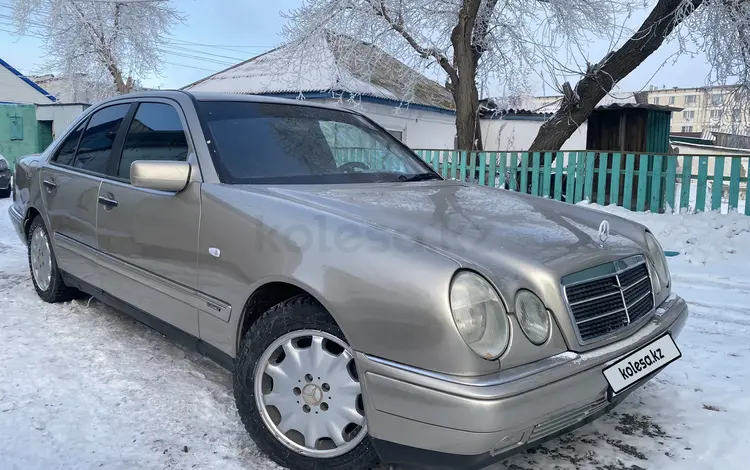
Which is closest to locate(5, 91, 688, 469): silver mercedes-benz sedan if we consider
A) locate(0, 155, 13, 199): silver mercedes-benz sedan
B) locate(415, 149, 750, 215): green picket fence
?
locate(415, 149, 750, 215): green picket fence

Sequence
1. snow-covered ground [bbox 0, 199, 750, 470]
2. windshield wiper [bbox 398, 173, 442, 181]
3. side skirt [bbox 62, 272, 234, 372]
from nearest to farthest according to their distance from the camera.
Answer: snow-covered ground [bbox 0, 199, 750, 470], side skirt [bbox 62, 272, 234, 372], windshield wiper [bbox 398, 173, 442, 181]

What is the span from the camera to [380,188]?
2.96 m

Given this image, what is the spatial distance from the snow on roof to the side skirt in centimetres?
959

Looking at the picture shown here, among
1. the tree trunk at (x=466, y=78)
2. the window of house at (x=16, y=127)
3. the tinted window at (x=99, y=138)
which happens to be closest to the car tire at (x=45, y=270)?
the tinted window at (x=99, y=138)

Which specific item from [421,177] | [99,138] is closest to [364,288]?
[421,177]

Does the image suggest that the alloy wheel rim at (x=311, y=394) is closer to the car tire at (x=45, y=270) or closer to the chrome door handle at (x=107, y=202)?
the chrome door handle at (x=107, y=202)

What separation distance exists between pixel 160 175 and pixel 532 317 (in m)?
1.76

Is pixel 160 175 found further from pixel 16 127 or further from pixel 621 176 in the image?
pixel 16 127

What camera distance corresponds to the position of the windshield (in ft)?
9.49

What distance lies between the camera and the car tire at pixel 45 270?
4.25m

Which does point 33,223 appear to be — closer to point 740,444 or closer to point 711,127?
point 740,444

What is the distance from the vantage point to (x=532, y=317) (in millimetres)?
2020

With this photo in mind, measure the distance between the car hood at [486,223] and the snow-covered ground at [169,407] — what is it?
33.7 inches

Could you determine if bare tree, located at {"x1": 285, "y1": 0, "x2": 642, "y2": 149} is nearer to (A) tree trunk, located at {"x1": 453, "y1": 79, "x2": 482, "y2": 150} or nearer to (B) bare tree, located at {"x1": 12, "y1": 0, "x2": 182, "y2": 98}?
(A) tree trunk, located at {"x1": 453, "y1": 79, "x2": 482, "y2": 150}
